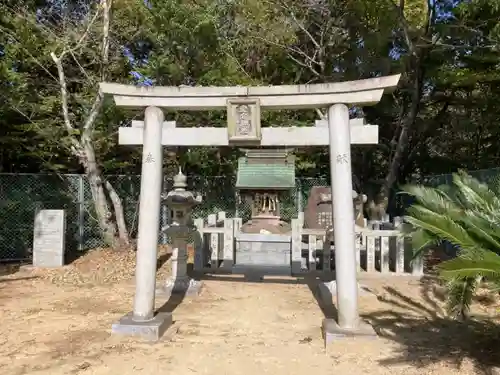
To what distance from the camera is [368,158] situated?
1655cm

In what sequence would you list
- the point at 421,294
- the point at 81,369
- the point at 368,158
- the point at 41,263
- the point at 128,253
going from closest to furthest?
the point at 81,369 → the point at 421,294 → the point at 41,263 → the point at 128,253 → the point at 368,158

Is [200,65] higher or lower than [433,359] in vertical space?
higher

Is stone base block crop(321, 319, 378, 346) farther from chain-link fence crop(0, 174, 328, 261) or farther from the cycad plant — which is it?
chain-link fence crop(0, 174, 328, 261)

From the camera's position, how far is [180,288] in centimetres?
764

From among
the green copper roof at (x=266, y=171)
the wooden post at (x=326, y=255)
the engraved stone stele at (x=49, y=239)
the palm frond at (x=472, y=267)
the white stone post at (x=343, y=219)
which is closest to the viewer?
the palm frond at (x=472, y=267)

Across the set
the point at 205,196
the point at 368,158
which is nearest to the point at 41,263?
the point at 205,196

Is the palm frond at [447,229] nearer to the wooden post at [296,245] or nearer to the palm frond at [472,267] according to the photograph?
the palm frond at [472,267]

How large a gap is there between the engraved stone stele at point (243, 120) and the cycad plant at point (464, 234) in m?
1.97

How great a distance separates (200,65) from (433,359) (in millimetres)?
9091

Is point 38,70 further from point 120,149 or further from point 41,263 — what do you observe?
point 41,263

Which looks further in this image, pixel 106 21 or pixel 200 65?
pixel 200 65

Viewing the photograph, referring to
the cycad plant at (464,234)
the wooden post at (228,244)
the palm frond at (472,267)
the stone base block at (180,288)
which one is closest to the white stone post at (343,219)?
the cycad plant at (464,234)

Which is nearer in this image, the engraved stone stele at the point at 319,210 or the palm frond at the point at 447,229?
the palm frond at the point at 447,229

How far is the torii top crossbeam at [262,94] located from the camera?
5426mm
